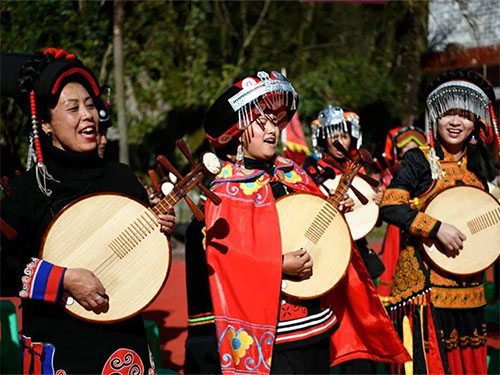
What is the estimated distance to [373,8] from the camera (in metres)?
14.6

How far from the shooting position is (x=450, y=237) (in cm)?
280

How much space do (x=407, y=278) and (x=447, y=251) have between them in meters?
0.27

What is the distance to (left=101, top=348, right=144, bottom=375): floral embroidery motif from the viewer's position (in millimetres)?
1988

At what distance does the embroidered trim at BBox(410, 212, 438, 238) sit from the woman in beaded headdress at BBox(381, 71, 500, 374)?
15mm

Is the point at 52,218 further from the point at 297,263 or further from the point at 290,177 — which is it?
the point at 290,177

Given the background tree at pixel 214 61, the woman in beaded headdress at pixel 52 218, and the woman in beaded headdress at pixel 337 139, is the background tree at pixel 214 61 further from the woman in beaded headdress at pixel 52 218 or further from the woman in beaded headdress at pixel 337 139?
the woman in beaded headdress at pixel 52 218

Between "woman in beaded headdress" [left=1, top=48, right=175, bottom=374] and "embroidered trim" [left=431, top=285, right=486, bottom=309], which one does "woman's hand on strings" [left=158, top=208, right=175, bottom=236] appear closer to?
"woman in beaded headdress" [left=1, top=48, right=175, bottom=374]

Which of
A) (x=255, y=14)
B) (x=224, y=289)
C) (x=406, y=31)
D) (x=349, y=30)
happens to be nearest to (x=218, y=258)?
(x=224, y=289)

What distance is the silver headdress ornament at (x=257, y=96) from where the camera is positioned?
97.0 inches

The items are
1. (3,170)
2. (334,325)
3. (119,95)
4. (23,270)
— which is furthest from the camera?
(119,95)

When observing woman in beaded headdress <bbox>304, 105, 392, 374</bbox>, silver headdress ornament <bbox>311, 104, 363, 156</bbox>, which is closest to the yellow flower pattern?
woman in beaded headdress <bbox>304, 105, 392, 374</bbox>

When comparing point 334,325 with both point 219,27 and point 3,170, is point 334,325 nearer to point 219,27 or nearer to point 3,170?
point 3,170

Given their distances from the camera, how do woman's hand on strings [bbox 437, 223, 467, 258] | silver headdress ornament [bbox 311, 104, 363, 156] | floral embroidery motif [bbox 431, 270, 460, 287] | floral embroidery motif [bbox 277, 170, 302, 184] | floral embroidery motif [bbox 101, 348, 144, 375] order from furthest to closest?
silver headdress ornament [bbox 311, 104, 363, 156] → floral embroidery motif [bbox 431, 270, 460, 287] → woman's hand on strings [bbox 437, 223, 467, 258] → floral embroidery motif [bbox 277, 170, 302, 184] → floral embroidery motif [bbox 101, 348, 144, 375]

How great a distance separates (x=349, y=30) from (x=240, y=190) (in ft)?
56.7
